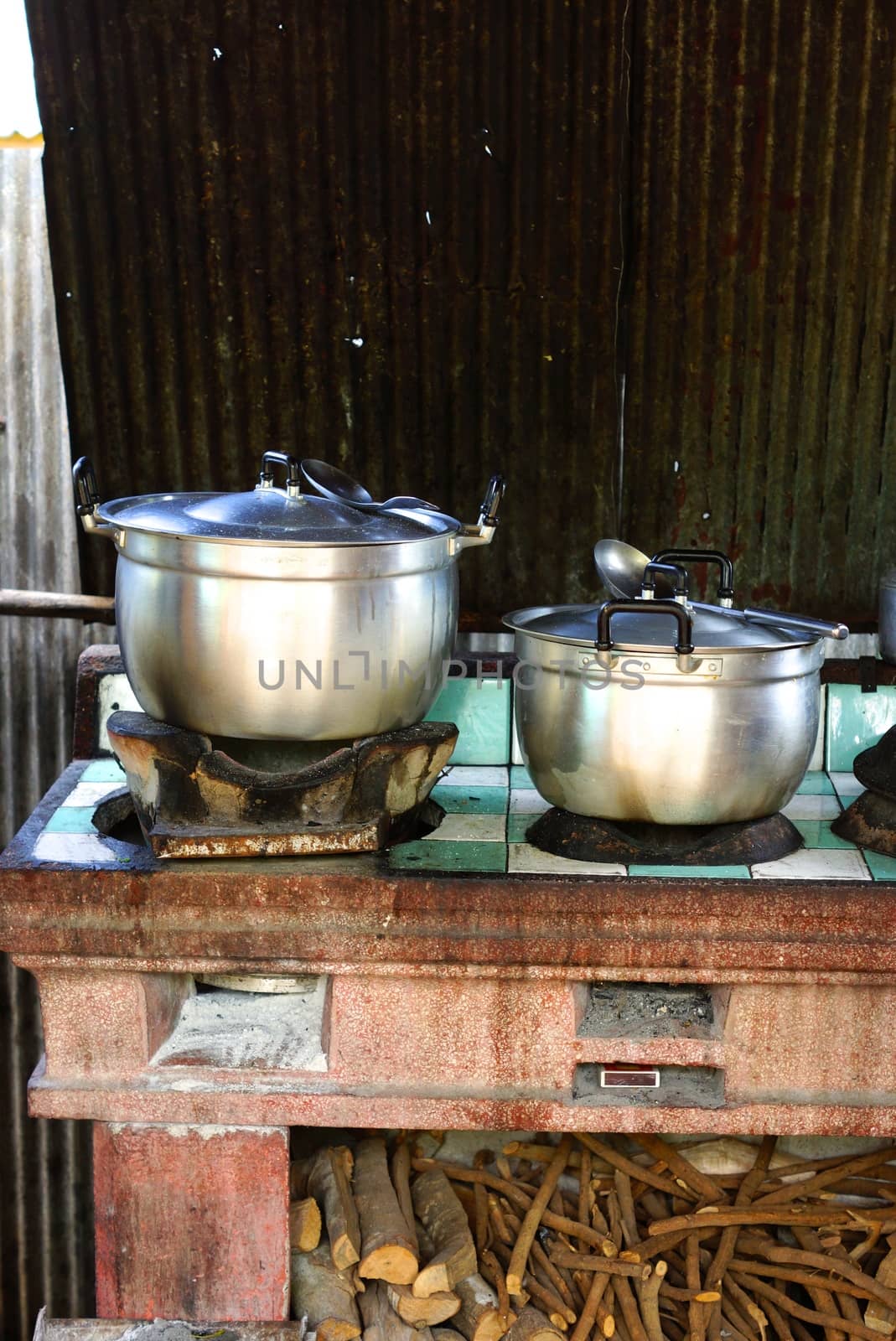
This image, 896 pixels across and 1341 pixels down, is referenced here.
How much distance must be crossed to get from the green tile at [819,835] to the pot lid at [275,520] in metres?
1.17

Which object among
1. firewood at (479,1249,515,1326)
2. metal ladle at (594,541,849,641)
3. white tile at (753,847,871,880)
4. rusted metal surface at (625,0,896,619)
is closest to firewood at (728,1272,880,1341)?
firewood at (479,1249,515,1326)

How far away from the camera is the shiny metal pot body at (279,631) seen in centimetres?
281

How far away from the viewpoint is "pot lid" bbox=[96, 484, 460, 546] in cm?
280

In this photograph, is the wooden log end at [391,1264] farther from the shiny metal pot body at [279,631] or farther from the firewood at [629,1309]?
the shiny metal pot body at [279,631]

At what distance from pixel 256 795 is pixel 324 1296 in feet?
3.91

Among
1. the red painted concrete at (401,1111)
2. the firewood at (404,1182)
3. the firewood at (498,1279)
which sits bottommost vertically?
the firewood at (498,1279)

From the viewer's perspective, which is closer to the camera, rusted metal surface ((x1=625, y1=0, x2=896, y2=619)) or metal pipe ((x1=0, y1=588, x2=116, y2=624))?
rusted metal surface ((x1=625, y1=0, x2=896, y2=619))

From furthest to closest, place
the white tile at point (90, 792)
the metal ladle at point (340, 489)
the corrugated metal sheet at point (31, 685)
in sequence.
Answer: the corrugated metal sheet at point (31, 685) < the white tile at point (90, 792) < the metal ladle at point (340, 489)

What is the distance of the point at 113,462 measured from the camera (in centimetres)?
432

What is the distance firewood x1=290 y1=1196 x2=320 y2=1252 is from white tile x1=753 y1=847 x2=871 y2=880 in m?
1.33

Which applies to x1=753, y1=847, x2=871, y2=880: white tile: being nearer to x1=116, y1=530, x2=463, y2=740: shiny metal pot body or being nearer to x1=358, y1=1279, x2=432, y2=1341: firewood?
x1=116, y1=530, x2=463, y2=740: shiny metal pot body

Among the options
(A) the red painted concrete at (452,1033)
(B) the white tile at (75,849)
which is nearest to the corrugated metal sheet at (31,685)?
(B) the white tile at (75,849)

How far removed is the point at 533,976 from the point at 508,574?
5.91ft

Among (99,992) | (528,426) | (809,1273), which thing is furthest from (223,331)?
(809,1273)
